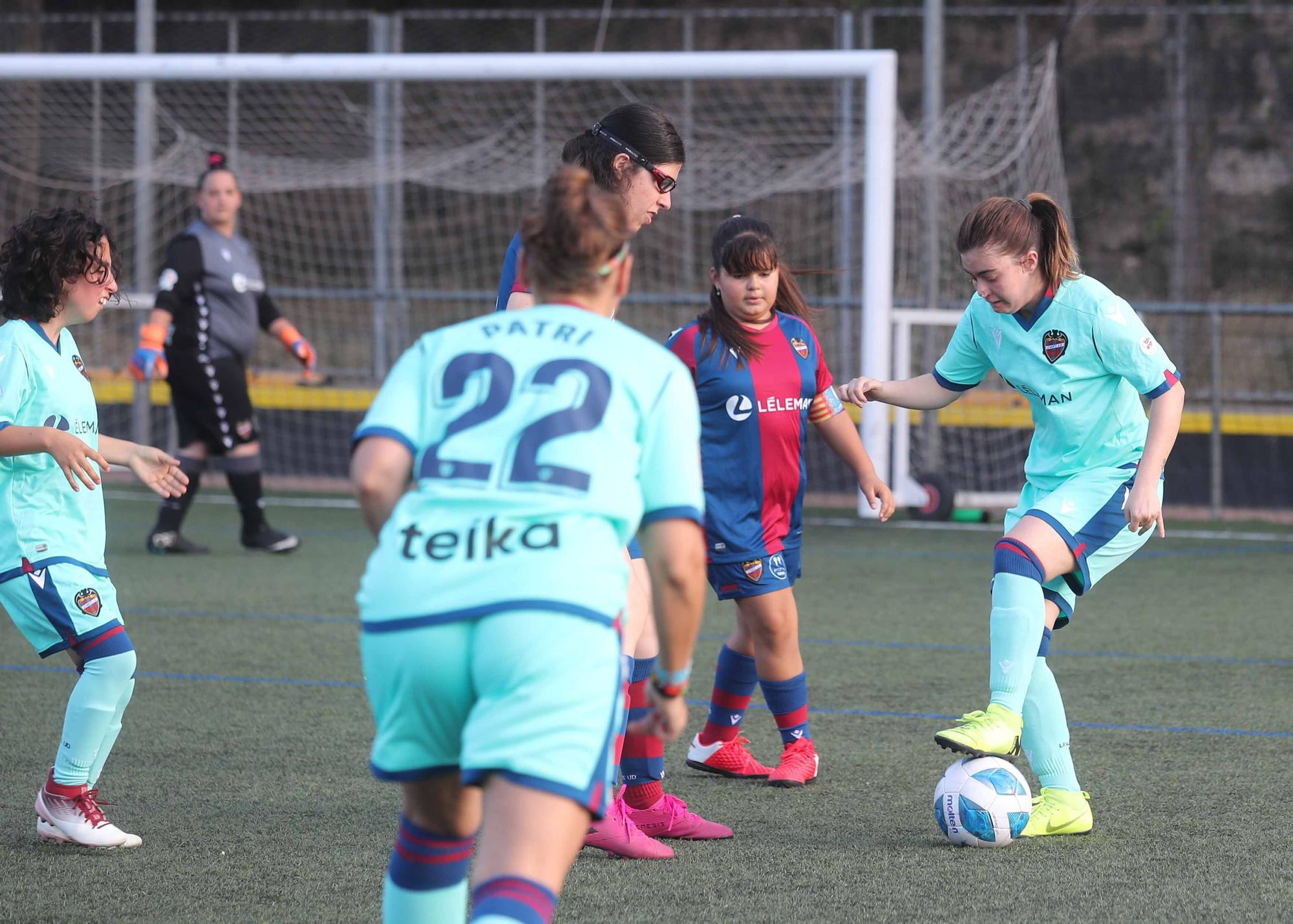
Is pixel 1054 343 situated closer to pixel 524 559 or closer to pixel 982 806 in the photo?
pixel 982 806

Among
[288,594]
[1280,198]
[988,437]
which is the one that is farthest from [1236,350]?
[288,594]

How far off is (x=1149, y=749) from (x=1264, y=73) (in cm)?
1651

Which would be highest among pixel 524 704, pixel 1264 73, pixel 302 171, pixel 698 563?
pixel 1264 73

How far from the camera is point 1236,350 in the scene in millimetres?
13516

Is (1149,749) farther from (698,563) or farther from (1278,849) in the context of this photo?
(698,563)

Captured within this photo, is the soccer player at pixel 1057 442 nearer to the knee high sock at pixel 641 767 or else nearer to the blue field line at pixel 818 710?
the knee high sock at pixel 641 767

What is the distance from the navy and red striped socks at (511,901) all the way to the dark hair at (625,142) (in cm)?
197

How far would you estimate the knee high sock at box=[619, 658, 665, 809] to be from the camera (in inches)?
150

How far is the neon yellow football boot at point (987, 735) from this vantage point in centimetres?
350

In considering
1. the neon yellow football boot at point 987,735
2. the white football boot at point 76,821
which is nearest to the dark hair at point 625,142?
the neon yellow football boot at point 987,735

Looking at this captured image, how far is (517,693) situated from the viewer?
2139 millimetres

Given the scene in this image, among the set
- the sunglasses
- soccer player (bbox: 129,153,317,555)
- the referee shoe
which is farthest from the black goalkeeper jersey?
the sunglasses

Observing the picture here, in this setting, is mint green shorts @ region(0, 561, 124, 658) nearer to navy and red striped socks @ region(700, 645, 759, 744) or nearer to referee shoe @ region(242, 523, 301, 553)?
navy and red striped socks @ region(700, 645, 759, 744)

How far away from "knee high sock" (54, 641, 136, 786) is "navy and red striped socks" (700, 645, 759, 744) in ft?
5.31
